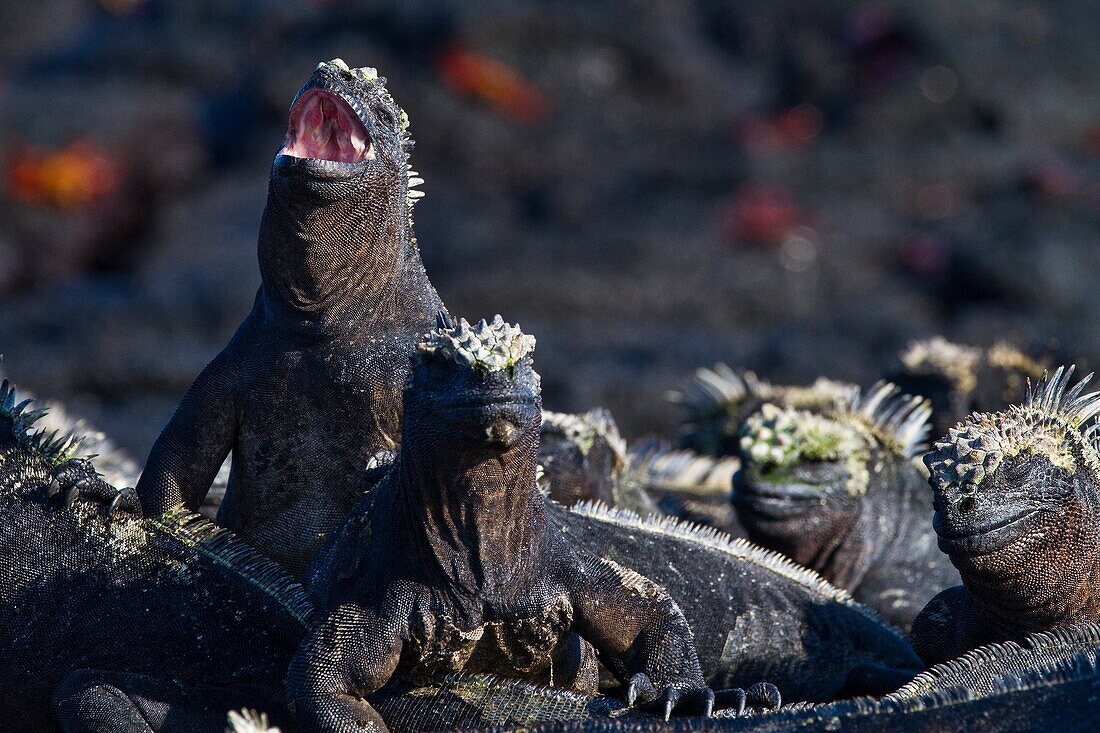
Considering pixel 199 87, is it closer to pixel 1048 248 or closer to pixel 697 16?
pixel 697 16

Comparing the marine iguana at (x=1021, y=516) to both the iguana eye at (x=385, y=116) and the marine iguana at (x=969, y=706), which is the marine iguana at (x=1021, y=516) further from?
the iguana eye at (x=385, y=116)

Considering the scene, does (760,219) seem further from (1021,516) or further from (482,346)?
(482,346)

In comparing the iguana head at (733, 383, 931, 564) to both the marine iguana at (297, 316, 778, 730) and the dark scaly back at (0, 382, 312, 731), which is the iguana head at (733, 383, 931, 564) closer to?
the marine iguana at (297, 316, 778, 730)

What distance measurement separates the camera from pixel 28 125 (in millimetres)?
17297

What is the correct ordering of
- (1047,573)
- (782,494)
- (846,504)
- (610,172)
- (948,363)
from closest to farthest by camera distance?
1. (1047,573)
2. (782,494)
3. (846,504)
4. (948,363)
5. (610,172)

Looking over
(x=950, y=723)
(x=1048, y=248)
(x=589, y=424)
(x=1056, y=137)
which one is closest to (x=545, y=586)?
(x=950, y=723)

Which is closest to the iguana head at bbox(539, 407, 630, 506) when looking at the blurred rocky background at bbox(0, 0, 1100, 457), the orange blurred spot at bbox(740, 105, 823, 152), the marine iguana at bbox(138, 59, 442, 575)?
the marine iguana at bbox(138, 59, 442, 575)

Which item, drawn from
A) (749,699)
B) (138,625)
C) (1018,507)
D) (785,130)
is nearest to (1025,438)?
(1018,507)

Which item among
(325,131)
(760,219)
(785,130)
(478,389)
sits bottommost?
(478,389)

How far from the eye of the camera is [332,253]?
16.2 ft

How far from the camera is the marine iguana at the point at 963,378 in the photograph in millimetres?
6879

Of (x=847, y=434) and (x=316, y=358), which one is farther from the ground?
(x=316, y=358)

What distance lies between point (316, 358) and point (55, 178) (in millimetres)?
12690

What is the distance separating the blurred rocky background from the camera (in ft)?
48.0
